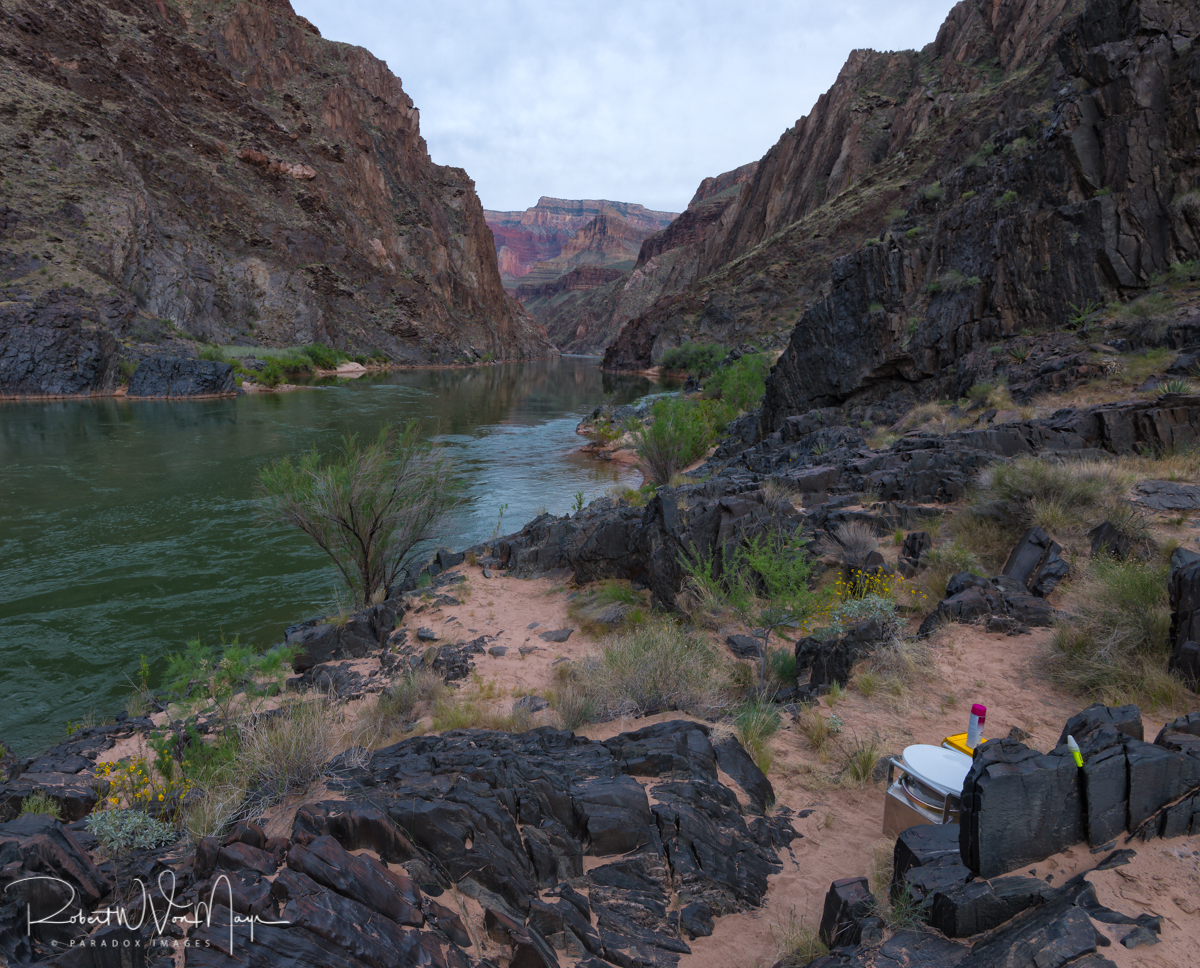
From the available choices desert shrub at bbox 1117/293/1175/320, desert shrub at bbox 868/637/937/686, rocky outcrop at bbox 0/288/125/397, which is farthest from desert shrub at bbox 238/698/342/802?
rocky outcrop at bbox 0/288/125/397

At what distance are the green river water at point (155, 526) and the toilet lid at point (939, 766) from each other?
912 cm

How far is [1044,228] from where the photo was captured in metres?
15.9

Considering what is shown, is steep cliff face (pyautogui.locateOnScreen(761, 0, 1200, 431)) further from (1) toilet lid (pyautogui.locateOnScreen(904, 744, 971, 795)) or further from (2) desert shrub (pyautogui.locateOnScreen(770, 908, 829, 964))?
(2) desert shrub (pyautogui.locateOnScreen(770, 908, 829, 964))

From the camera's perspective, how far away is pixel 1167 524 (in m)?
6.94

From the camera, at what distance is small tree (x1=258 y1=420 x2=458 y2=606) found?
10.4 meters

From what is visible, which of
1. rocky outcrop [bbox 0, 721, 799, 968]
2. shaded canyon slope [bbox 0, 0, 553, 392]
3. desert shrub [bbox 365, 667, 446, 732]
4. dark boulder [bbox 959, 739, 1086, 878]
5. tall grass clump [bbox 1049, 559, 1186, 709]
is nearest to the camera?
rocky outcrop [bbox 0, 721, 799, 968]

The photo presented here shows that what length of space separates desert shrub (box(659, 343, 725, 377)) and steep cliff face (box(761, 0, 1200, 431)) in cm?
3319

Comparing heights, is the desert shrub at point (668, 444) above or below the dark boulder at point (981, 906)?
above

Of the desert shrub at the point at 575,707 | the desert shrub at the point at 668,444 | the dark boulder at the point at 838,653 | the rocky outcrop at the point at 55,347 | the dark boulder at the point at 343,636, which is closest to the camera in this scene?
the desert shrub at the point at 575,707

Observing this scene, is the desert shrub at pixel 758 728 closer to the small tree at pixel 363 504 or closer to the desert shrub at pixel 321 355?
the small tree at pixel 363 504

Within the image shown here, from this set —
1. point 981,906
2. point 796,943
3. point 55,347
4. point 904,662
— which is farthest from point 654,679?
point 55,347

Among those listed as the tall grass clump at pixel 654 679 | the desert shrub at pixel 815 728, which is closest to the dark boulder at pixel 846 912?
the desert shrub at pixel 815 728

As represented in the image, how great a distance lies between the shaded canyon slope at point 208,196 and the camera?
40812 millimetres

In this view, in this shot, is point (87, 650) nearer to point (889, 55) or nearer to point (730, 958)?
point (730, 958)
